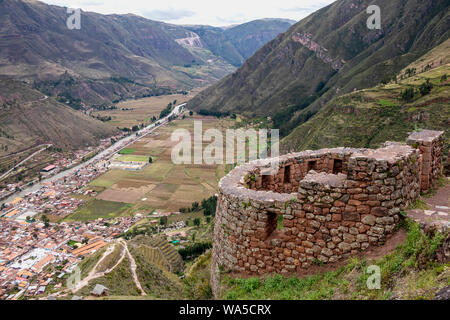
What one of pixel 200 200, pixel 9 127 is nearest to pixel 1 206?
pixel 200 200

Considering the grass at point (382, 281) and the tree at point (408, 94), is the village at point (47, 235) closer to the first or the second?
the grass at point (382, 281)

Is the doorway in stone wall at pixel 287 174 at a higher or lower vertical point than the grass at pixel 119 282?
higher

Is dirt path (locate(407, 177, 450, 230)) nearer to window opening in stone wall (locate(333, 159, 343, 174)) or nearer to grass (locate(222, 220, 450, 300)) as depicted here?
grass (locate(222, 220, 450, 300))

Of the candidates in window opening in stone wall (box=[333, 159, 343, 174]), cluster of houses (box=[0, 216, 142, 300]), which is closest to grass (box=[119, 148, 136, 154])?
cluster of houses (box=[0, 216, 142, 300])

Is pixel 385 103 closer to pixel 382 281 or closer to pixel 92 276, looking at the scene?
pixel 92 276

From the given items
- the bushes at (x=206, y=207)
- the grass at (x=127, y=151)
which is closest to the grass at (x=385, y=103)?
the bushes at (x=206, y=207)
